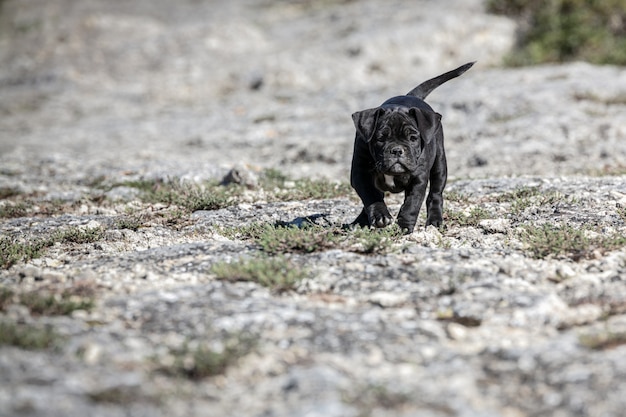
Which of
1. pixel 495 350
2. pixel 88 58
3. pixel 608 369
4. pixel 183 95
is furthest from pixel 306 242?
pixel 88 58

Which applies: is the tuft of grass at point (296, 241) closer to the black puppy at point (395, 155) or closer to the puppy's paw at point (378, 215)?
the puppy's paw at point (378, 215)

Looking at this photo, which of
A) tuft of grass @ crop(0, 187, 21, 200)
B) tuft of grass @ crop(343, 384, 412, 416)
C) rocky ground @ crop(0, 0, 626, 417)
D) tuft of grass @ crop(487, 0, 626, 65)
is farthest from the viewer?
tuft of grass @ crop(487, 0, 626, 65)

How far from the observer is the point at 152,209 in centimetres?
1073

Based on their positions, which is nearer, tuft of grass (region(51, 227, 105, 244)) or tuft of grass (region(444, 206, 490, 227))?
tuft of grass (region(51, 227, 105, 244))

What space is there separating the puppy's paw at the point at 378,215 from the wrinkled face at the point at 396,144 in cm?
41

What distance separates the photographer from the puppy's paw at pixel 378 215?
26.3ft

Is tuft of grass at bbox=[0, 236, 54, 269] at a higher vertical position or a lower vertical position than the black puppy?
lower

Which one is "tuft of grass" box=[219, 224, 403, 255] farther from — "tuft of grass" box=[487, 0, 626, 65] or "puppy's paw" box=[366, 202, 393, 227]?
"tuft of grass" box=[487, 0, 626, 65]

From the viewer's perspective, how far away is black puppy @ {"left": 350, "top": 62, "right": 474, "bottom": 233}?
782 centimetres

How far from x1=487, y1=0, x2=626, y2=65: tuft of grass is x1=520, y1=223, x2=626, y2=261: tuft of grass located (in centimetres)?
1584

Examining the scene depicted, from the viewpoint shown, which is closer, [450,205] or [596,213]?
[596,213]

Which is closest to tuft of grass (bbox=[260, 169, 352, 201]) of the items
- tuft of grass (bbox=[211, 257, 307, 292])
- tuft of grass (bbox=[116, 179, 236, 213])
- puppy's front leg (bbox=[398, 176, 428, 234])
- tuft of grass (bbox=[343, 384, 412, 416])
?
tuft of grass (bbox=[116, 179, 236, 213])

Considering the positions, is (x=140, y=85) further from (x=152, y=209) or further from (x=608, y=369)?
(x=608, y=369)

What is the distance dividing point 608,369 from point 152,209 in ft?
23.9
